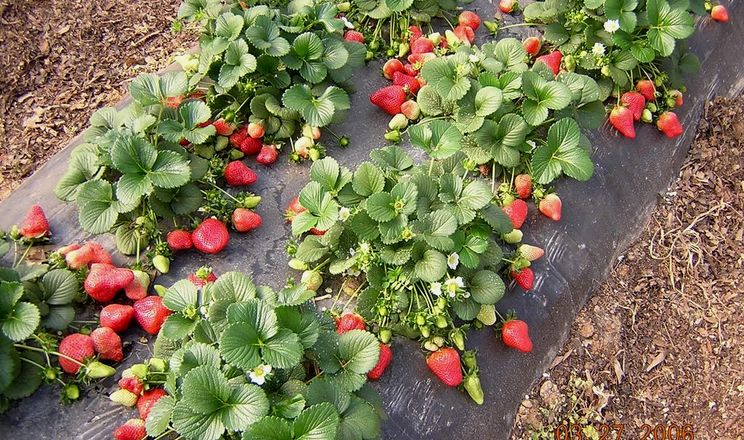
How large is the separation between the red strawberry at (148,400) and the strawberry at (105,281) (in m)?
0.35

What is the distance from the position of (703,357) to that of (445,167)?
55.5 inches

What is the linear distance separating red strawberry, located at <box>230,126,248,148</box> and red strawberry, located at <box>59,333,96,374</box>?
901mm

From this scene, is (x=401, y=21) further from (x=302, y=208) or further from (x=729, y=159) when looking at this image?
(x=729, y=159)

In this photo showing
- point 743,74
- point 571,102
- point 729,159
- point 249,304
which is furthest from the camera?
point 743,74

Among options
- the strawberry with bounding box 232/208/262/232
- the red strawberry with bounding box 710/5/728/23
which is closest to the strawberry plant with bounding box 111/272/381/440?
the strawberry with bounding box 232/208/262/232

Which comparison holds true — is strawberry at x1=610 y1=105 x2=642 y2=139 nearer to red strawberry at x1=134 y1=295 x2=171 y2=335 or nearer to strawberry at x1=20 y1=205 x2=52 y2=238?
red strawberry at x1=134 y1=295 x2=171 y2=335

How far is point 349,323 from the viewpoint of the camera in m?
2.10

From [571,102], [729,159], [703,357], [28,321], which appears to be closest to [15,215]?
[28,321]

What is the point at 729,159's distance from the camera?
11.3ft

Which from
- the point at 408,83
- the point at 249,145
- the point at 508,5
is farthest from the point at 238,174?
the point at 508,5

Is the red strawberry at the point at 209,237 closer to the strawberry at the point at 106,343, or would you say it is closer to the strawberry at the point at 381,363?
the strawberry at the point at 106,343

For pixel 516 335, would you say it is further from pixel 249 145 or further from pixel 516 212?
pixel 249 145

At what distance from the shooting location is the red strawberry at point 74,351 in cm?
195
